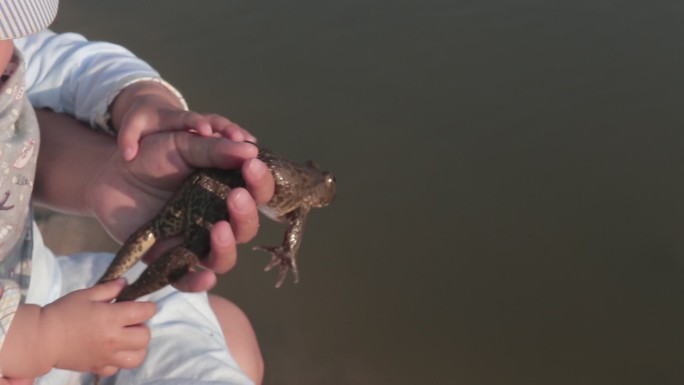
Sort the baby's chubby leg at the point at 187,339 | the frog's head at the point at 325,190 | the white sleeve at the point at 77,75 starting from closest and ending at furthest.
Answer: the baby's chubby leg at the point at 187,339 < the white sleeve at the point at 77,75 < the frog's head at the point at 325,190

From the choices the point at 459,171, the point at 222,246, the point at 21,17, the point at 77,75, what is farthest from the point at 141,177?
the point at 459,171

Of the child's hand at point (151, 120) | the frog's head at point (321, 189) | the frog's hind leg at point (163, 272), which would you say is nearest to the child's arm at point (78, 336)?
the frog's hind leg at point (163, 272)

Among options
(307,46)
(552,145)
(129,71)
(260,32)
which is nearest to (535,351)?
(552,145)

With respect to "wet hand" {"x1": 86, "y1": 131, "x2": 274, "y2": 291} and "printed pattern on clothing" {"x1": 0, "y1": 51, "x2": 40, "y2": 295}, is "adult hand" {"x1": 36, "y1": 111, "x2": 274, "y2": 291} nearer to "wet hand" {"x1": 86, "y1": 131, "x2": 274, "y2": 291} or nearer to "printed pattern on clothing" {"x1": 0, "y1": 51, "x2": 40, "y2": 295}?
"wet hand" {"x1": 86, "y1": 131, "x2": 274, "y2": 291}

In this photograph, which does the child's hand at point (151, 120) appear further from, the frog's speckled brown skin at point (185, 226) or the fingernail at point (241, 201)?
the fingernail at point (241, 201)

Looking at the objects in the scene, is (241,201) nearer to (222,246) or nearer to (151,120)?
(222,246)

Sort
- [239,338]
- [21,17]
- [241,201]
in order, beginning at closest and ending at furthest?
[21,17]
[241,201]
[239,338]

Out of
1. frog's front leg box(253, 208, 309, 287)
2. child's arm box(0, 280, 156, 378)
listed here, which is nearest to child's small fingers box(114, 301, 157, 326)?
child's arm box(0, 280, 156, 378)
